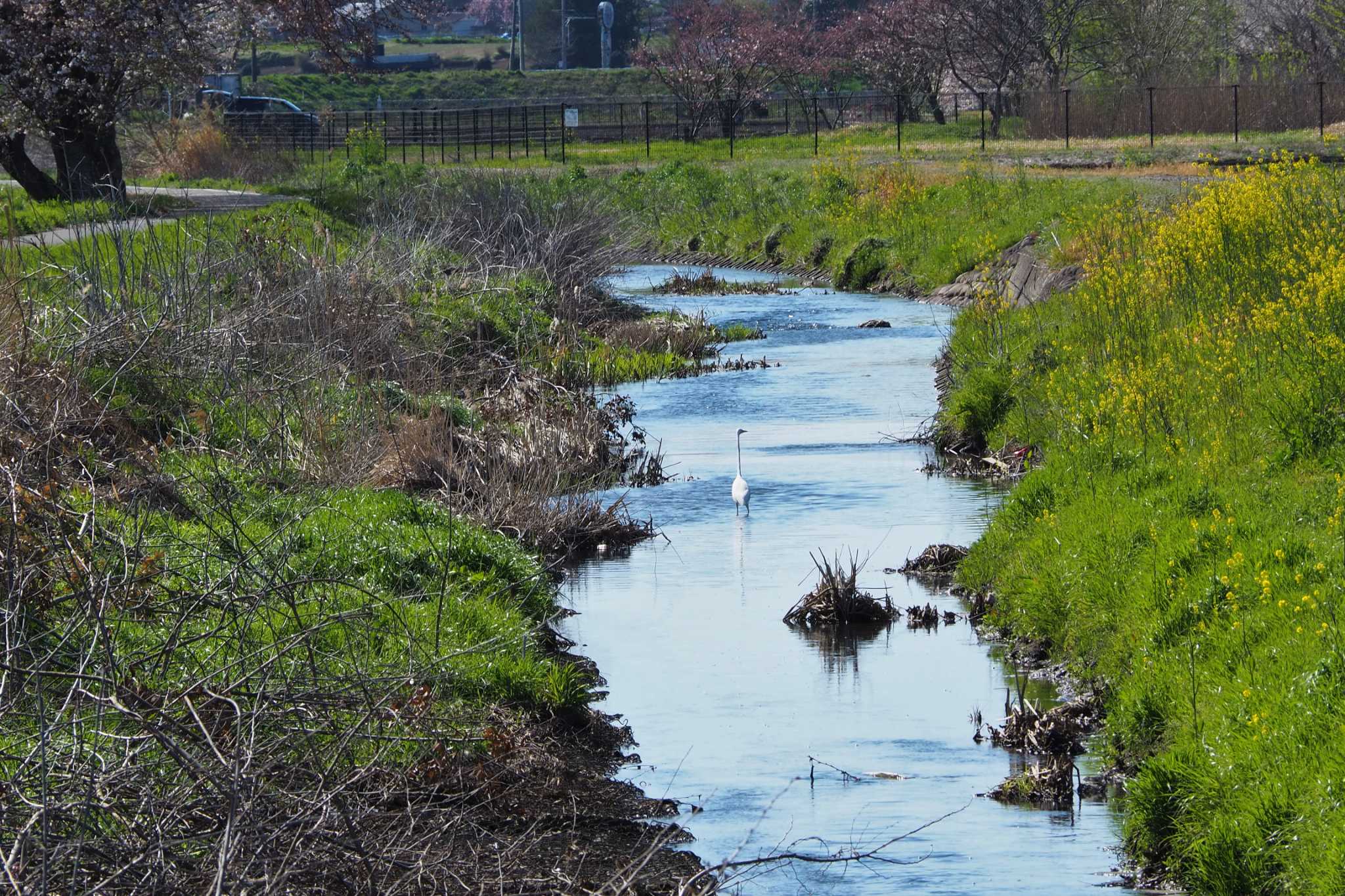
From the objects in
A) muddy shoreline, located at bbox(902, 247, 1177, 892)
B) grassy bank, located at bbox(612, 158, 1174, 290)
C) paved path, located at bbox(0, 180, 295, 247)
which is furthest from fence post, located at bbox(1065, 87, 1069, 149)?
muddy shoreline, located at bbox(902, 247, 1177, 892)

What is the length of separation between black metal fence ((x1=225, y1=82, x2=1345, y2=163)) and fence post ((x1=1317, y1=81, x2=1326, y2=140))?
8 cm

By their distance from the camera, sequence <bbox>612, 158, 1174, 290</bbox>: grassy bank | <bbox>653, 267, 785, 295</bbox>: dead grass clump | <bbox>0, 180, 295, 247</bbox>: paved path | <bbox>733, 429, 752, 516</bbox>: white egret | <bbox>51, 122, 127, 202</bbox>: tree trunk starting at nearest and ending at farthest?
<bbox>733, 429, 752, 516</bbox>: white egret
<bbox>0, 180, 295, 247</bbox>: paved path
<bbox>612, 158, 1174, 290</bbox>: grassy bank
<bbox>51, 122, 127, 202</bbox>: tree trunk
<bbox>653, 267, 785, 295</bbox>: dead grass clump

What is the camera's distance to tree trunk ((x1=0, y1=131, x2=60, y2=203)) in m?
29.6

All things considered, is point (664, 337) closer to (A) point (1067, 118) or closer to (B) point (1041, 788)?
(B) point (1041, 788)

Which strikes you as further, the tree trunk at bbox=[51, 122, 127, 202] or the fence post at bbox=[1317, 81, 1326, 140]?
the fence post at bbox=[1317, 81, 1326, 140]

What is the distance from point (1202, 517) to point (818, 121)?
5294 centimetres

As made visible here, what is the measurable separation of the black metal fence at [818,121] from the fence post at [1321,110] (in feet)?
0.26

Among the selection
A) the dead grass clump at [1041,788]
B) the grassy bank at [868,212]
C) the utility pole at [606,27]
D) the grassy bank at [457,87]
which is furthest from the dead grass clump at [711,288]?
the utility pole at [606,27]

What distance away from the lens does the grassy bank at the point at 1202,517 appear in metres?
7.05

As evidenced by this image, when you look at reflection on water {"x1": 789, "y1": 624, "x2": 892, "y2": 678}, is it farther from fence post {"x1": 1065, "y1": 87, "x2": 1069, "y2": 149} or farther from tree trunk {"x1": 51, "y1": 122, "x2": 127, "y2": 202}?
fence post {"x1": 1065, "y1": 87, "x2": 1069, "y2": 149}

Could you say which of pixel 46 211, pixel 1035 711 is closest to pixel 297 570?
pixel 1035 711

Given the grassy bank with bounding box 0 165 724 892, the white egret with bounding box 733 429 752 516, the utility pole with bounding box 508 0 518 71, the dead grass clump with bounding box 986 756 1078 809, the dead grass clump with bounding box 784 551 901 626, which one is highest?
the utility pole with bounding box 508 0 518 71

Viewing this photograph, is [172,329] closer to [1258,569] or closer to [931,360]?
[1258,569]

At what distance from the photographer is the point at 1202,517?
1023cm
